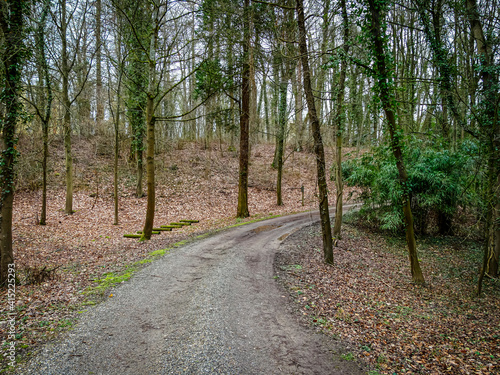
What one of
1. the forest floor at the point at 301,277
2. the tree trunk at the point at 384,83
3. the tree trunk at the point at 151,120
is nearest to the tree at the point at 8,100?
the forest floor at the point at 301,277

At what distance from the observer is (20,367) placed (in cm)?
361

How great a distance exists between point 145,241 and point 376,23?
36.1 ft

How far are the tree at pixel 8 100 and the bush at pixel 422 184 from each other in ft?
41.8

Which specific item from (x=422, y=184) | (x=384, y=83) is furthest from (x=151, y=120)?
(x=422, y=184)

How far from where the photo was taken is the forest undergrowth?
465 cm

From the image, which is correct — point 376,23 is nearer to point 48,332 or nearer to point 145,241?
point 48,332

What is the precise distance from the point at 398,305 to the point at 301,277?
251 centimetres

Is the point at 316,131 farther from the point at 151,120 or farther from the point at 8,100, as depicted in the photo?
the point at 8,100

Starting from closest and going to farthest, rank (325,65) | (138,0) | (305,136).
A: (325,65) < (138,0) < (305,136)

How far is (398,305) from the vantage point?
6770 millimetres

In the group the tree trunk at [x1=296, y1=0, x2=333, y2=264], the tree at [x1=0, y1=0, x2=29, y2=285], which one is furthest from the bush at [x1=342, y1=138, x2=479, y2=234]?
the tree at [x1=0, y1=0, x2=29, y2=285]

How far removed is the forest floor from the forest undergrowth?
31mm

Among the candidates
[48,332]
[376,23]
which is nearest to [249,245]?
[48,332]

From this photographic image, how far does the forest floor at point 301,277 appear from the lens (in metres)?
4.80
